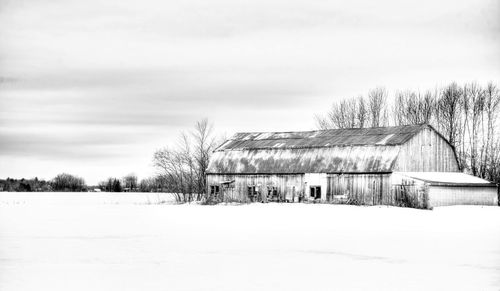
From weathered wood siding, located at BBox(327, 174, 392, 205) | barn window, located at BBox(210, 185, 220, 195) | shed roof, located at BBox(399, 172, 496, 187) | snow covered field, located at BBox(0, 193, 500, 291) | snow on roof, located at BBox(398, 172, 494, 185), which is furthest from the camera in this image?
barn window, located at BBox(210, 185, 220, 195)

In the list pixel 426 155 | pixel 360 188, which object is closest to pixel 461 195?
pixel 426 155

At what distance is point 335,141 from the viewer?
169ft

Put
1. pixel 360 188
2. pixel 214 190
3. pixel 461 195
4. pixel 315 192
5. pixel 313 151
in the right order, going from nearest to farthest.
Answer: pixel 461 195 → pixel 360 188 → pixel 315 192 → pixel 313 151 → pixel 214 190

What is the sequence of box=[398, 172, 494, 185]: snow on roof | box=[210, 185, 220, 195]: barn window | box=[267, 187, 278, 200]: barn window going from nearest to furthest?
box=[398, 172, 494, 185]: snow on roof
box=[267, 187, 278, 200]: barn window
box=[210, 185, 220, 195]: barn window

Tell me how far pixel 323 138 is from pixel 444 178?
35.9 feet

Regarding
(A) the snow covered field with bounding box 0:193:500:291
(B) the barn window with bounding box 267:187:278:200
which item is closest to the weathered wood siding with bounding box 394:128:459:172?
(B) the barn window with bounding box 267:187:278:200

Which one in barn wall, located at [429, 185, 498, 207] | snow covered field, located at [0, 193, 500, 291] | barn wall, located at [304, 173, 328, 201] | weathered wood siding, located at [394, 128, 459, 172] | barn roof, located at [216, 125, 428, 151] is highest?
barn roof, located at [216, 125, 428, 151]

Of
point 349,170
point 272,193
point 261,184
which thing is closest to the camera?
point 349,170

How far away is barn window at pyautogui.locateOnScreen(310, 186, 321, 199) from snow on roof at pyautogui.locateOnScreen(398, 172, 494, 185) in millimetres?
6564

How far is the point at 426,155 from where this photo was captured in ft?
157

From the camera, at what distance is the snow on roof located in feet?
143

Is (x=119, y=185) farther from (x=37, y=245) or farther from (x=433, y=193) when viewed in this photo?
(x=37, y=245)

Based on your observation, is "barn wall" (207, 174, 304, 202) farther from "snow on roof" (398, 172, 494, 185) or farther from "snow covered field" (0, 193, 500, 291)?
"snow covered field" (0, 193, 500, 291)

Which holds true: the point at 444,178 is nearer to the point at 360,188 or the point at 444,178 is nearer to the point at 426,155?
the point at 426,155
